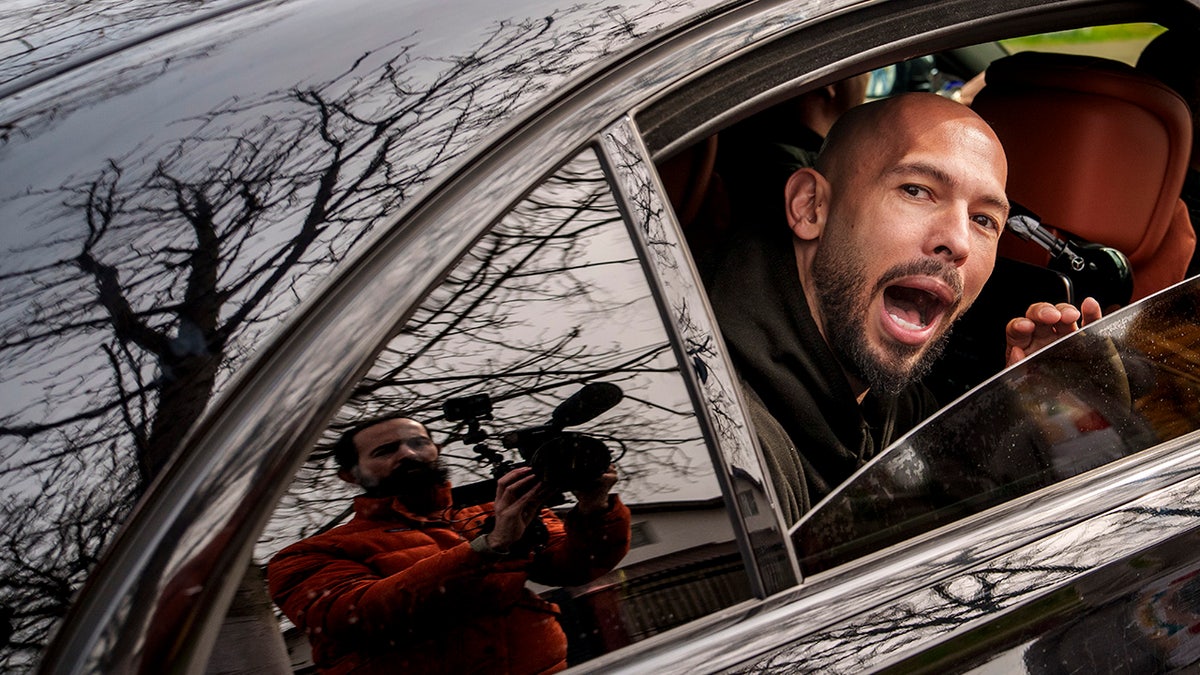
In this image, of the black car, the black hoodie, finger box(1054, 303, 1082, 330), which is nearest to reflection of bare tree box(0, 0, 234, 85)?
the black car

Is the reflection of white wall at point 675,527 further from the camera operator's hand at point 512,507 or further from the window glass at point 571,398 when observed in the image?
the camera operator's hand at point 512,507

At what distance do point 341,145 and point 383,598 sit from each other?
0.44 meters

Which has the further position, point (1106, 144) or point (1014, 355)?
Answer: point (1106, 144)

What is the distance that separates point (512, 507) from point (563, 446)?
78 millimetres

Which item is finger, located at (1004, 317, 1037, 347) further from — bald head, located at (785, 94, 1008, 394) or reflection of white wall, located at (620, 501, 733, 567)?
reflection of white wall, located at (620, 501, 733, 567)

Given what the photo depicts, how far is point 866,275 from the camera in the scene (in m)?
1.62

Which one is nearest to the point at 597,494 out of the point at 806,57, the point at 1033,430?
the point at 806,57

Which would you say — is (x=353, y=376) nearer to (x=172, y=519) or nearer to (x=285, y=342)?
(x=285, y=342)

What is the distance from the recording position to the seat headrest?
93.5 inches

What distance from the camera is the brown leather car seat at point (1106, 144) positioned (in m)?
2.36

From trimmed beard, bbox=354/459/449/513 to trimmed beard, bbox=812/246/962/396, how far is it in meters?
0.71

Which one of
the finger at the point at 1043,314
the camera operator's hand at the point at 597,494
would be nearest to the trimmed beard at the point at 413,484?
the camera operator's hand at the point at 597,494

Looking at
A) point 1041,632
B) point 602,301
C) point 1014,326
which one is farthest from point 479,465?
point 1014,326

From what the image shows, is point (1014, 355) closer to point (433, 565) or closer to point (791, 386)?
point (791, 386)
